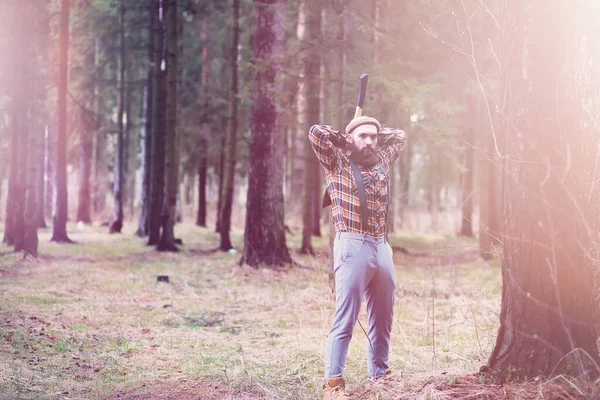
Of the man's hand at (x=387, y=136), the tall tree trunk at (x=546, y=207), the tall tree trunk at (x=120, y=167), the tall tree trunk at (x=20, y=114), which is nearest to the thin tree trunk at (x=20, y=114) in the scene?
the tall tree trunk at (x=20, y=114)

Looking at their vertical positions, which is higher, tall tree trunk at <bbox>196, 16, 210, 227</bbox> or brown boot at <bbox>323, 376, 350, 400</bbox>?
tall tree trunk at <bbox>196, 16, 210, 227</bbox>

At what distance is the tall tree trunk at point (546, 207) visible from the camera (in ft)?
14.8

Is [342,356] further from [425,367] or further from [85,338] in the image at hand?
[85,338]

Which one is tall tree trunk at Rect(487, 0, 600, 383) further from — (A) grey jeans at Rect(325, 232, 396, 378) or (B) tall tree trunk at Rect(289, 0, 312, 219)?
(B) tall tree trunk at Rect(289, 0, 312, 219)

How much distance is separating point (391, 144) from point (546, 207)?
1.84m

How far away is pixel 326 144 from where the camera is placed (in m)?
5.30

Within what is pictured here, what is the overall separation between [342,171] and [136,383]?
2.70 m

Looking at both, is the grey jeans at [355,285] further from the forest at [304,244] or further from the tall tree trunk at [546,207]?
the tall tree trunk at [546,207]

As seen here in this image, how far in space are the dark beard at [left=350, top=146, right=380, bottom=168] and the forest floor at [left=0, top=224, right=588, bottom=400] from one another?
1.22 m

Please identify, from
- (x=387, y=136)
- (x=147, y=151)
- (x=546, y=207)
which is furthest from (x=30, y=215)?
(x=546, y=207)

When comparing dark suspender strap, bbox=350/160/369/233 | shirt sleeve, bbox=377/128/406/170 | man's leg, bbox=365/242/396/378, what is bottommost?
man's leg, bbox=365/242/396/378

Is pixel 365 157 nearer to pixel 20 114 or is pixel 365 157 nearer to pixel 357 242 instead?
pixel 357 242

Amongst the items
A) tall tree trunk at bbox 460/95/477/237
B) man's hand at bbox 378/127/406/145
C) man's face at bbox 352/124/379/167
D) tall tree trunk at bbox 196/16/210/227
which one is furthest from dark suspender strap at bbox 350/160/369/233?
tall tree trunk at bbox 196/16/210/227

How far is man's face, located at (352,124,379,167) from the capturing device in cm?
527
